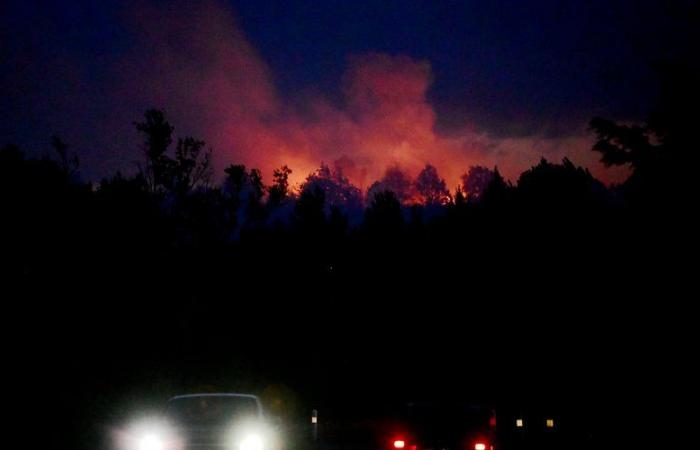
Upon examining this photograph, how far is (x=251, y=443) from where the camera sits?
14.0m

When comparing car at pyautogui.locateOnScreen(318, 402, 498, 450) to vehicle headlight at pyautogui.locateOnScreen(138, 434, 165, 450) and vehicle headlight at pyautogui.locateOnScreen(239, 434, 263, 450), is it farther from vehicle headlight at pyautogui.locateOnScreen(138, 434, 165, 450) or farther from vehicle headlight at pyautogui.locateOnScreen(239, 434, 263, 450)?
vehicle headlight at pyautogui.locateOnScreen(138, 434, 165, 450)

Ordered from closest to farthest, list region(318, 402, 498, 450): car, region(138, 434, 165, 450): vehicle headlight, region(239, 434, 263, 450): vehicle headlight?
region(138, 434, 165, 450): vehicle headlight → region(239, 434, 263, 450): vehicle headlight → region(318, 402, 498, 450): car

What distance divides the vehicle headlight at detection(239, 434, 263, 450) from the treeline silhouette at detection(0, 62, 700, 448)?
1155 cm

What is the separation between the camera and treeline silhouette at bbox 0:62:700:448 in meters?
22.1

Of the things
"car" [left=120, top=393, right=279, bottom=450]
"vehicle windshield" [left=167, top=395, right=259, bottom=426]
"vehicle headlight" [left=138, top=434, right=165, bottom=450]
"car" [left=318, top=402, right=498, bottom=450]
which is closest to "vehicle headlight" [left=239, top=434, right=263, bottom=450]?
"car" [left=120, top=393, right=279, bottom=450]

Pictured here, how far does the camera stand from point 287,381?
63.9 metres

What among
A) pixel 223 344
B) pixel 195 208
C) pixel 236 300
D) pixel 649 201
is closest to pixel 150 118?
pixel 195 208

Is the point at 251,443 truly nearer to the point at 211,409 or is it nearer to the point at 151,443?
the point at 211,409

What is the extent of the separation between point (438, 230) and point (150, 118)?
29793 mm

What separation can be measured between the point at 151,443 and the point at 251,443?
1.72 metres

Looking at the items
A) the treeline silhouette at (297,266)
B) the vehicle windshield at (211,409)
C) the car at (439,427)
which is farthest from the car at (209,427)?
the treeline silhouette at (297,266)

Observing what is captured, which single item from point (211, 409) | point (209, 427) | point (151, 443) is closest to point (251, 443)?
point (209, 427)

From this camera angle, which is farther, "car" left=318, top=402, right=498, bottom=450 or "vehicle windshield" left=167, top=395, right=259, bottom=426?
"car" left=318, top=402, right=498, bottom=450

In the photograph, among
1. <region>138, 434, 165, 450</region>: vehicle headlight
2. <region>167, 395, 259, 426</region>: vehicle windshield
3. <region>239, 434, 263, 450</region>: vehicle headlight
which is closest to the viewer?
<region>138, 434, 165, 450</region>: vehicle headlight
